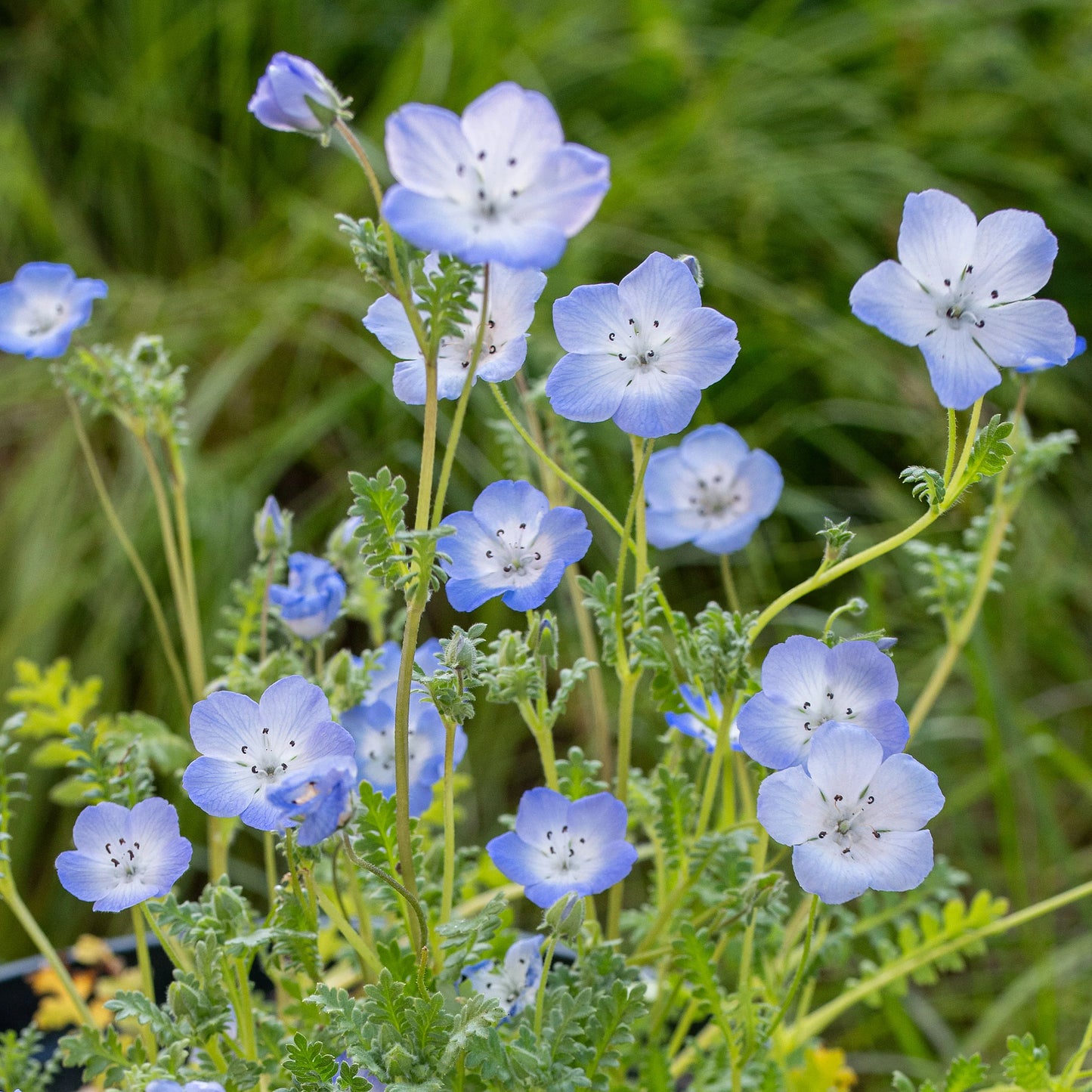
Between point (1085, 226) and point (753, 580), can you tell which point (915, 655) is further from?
point (1085, 226)

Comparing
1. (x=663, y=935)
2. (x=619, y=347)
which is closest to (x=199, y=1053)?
(x=663, y=935)

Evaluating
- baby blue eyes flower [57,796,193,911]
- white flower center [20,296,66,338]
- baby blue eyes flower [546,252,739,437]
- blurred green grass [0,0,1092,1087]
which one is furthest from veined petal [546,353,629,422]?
blurred green grass [0,0,1092,1087]

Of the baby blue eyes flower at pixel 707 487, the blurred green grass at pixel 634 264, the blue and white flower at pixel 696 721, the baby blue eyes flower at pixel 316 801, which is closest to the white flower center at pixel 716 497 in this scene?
the baby blue eyes flower at pixel 707 487

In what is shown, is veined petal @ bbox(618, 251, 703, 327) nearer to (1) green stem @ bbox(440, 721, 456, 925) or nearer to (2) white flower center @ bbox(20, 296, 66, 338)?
(1) green stem @ bbox(440, 721, 456, 925)

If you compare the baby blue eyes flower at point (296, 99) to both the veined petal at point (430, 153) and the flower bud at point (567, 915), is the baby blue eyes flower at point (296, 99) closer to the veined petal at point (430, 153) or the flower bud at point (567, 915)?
the veined petal at point (430, 153)

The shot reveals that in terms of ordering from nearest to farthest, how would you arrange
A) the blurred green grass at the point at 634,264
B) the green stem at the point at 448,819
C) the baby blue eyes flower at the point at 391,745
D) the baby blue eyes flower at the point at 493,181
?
the baby blue eyes flower at the point at 493,181 < the green stem at the point at 448,819 < the baby blue eyes flower at the point at 391,745 < the blurred green grass at the point at 634,264

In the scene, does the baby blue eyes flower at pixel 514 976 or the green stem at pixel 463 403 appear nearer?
the green stem at pixel 463 403
